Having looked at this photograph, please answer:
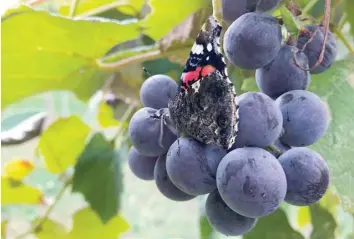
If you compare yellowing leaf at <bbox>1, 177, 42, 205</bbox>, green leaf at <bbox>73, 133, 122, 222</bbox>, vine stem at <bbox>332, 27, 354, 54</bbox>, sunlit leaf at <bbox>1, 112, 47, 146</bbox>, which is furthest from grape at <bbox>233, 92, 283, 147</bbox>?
yellowing leaf at <bbox>1, 177, 42, 205</bbox>

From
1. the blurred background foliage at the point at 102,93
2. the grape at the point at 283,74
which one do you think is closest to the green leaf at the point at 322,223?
the blurred background foliage at the point at 102,93

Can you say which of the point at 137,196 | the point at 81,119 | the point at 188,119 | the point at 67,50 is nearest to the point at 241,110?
the point at 188,119

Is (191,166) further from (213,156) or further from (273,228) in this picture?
(273,228)

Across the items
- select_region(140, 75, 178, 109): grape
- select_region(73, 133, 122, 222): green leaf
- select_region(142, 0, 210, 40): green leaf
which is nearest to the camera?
select_region(140, 75, 178, 109): grape

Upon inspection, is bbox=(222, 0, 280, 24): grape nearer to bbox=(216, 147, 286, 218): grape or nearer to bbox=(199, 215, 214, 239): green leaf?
bbox=(216, 147, 286, 218): grape

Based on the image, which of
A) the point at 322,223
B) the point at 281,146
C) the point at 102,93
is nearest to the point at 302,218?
the point at 322,223
